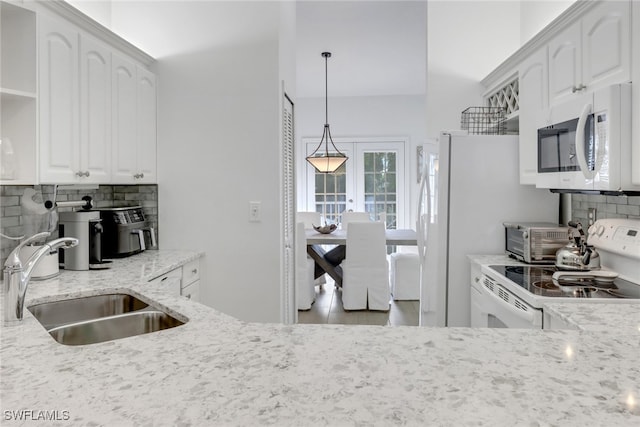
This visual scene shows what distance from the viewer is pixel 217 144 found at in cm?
268

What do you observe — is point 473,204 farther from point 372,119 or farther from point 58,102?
point 372,119

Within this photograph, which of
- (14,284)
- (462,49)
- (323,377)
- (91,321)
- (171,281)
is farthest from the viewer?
(462,49)

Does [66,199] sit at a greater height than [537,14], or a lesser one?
lesser

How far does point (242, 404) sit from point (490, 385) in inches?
18.2

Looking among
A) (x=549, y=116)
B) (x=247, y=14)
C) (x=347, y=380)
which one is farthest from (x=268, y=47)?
(x=347, y=380)

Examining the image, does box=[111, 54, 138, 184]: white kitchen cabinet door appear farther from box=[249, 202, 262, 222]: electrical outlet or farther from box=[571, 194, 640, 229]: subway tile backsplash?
box=[571, 194, 640, 229]: subway tile backsplash

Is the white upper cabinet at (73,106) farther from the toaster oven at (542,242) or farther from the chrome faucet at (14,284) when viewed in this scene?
the toaster oven at (542,242)

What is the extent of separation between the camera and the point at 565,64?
7.04 ft

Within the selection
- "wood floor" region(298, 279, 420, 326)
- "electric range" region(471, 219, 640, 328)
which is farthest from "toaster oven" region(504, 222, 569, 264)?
"wood floor" region(298, 279, 420, 326)

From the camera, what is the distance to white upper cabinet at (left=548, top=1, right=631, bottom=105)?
1699 mm

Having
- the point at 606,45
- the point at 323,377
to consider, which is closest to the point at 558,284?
the point at 606,45

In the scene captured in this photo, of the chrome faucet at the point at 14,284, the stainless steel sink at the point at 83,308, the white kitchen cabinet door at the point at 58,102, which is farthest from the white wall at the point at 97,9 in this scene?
the chrome faucet at the point at 14,284

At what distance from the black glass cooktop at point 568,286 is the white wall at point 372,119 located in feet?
15.4

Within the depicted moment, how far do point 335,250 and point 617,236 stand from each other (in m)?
3.21
